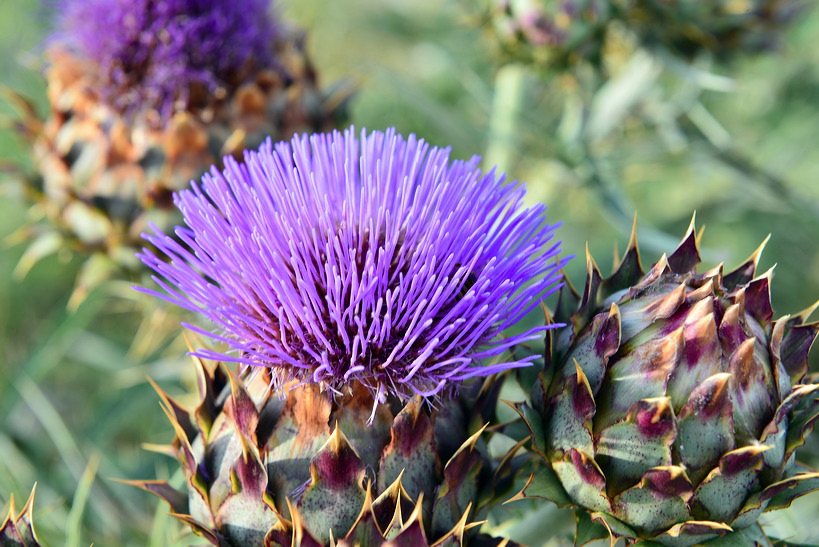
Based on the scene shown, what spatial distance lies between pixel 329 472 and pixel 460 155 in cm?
144

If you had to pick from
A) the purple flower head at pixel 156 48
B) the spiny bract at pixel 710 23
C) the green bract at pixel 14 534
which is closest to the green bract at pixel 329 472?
the green bract at pixel 14 534

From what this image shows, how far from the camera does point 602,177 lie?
1.61 meters

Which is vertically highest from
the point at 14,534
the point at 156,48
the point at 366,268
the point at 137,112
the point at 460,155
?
the point at 156,48

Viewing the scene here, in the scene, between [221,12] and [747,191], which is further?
[747,191]

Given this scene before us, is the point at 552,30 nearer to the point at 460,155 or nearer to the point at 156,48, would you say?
the point at 460,155

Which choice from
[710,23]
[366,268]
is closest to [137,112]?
[366,268]

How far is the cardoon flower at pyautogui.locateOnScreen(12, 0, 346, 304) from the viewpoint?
133 cm

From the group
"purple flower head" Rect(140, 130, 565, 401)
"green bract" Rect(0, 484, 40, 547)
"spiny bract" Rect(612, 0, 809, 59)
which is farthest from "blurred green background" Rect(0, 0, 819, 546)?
"purple flower head" Rect(140, 130, 565, 401)

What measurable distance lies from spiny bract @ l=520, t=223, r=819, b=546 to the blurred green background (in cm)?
21

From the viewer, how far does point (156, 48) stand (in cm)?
136

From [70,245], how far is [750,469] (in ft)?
4.00

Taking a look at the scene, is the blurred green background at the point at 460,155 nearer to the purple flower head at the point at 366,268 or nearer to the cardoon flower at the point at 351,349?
the cardoon flower at the point at 351,349

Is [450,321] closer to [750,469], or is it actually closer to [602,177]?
[750,469]

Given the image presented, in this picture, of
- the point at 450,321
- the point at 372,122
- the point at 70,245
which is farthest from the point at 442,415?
the point at 372,122
